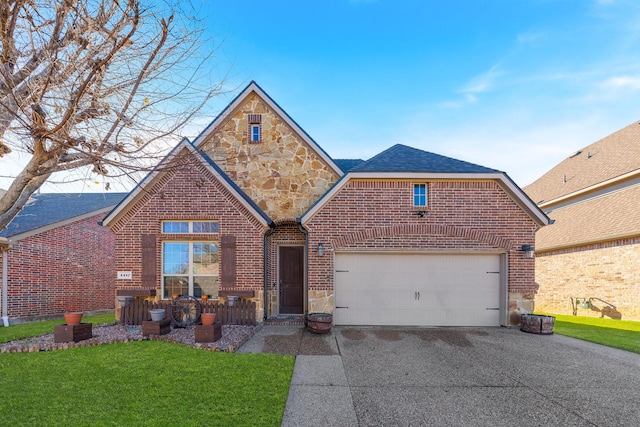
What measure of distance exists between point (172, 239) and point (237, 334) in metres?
3.69

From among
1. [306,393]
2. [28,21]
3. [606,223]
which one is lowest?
[306,393]

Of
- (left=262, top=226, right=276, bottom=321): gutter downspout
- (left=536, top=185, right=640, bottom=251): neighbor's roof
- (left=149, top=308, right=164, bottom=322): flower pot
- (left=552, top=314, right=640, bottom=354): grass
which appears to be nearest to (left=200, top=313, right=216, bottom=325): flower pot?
(left=149, top=308, right=164, bottom=322): flower pot

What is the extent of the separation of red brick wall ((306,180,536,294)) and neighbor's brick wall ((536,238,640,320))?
6254 millimetres

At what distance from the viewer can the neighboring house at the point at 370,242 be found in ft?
30.5

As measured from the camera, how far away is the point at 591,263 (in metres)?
13.6

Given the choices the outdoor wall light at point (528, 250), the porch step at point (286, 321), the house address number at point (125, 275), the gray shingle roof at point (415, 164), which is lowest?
the porch step at point (286, 321)

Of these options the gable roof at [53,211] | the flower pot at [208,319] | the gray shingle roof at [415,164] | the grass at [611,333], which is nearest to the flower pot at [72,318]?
the flower pot at [208,319]

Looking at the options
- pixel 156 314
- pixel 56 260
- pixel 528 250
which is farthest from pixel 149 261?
pixel 528 250

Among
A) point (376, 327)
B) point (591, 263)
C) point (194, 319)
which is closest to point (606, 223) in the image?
point (591, 263)

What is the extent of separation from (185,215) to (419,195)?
23.6 feet

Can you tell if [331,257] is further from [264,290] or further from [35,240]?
[35,240]

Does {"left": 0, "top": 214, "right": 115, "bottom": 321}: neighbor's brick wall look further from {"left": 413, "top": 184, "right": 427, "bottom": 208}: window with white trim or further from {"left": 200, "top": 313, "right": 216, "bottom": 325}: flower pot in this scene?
{"left": 413, "top": 184, "right": 427, "bottom": 208}: window with white trim

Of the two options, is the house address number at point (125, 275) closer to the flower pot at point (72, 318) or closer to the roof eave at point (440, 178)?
the flower pot at point (72, 318)

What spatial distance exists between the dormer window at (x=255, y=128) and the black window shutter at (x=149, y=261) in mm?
4614
